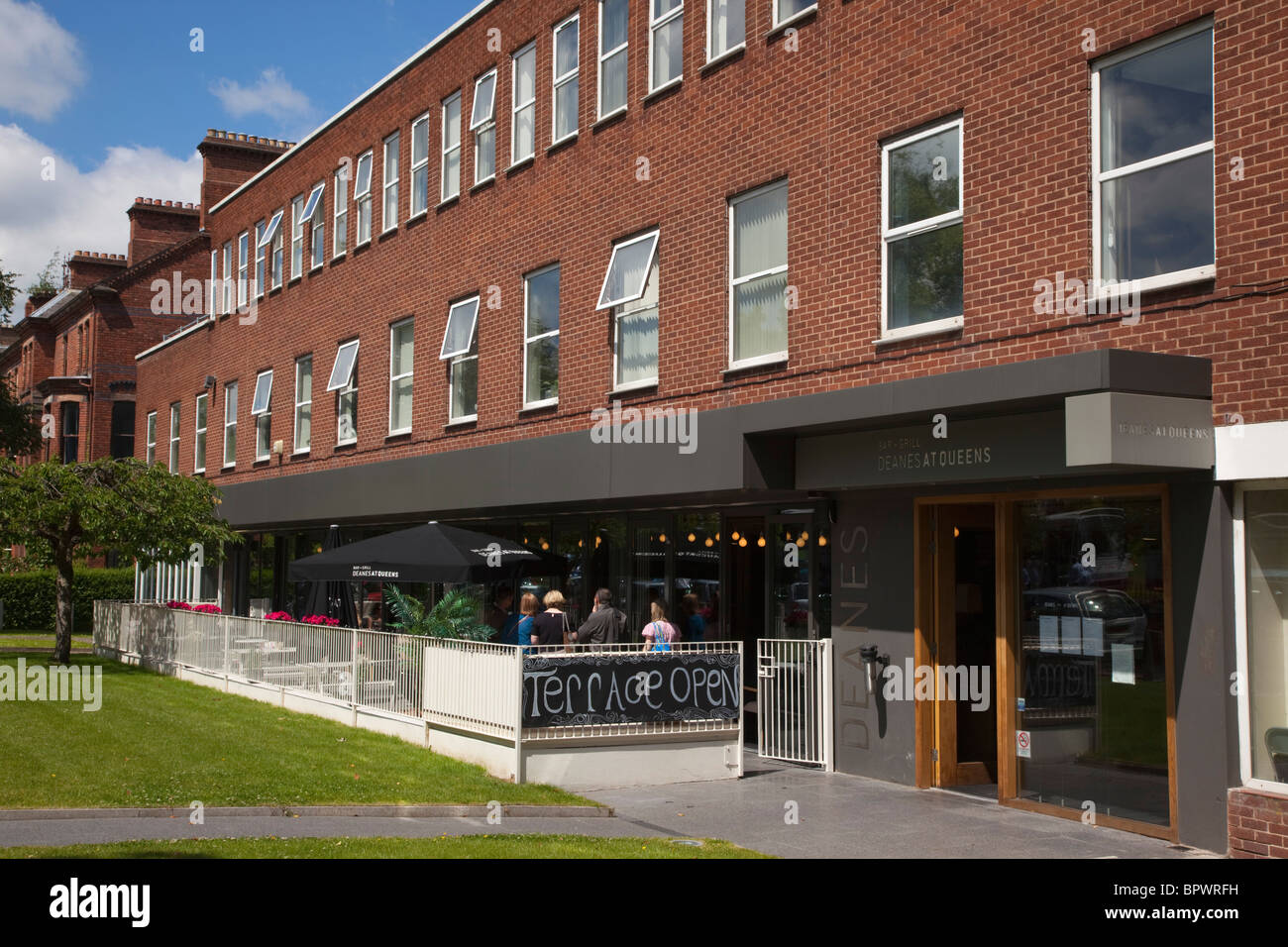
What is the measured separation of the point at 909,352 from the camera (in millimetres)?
12078

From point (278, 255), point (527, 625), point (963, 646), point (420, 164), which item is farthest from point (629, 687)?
point (278, 255)

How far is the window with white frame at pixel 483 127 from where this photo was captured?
19.9m

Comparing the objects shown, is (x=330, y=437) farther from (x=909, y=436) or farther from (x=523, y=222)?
(x=909, y=436)

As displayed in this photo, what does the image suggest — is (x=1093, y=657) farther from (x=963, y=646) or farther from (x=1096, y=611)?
(x=963, y=646)

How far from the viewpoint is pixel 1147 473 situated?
992cm

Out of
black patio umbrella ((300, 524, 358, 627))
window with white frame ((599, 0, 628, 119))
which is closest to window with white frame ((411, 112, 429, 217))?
window with white frame ((599, 0, 628, 119))

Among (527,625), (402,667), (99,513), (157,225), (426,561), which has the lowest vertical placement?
(402,667)

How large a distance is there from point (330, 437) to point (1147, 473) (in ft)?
57.5

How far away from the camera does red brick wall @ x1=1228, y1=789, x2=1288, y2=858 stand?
8.64 metres

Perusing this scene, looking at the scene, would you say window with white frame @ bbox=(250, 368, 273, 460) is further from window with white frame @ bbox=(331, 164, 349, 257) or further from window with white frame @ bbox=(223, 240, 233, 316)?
window with white frame @ bbox=(331, 164, 349, 257)

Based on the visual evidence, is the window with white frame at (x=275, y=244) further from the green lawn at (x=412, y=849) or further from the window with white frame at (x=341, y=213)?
the green lawn at (x=412, y=849)

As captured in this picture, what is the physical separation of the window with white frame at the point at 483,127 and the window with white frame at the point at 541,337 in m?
2.32

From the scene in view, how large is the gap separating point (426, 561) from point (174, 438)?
20.3 m

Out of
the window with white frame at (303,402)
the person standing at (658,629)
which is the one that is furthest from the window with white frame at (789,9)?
the window with white frame at (303,402)
